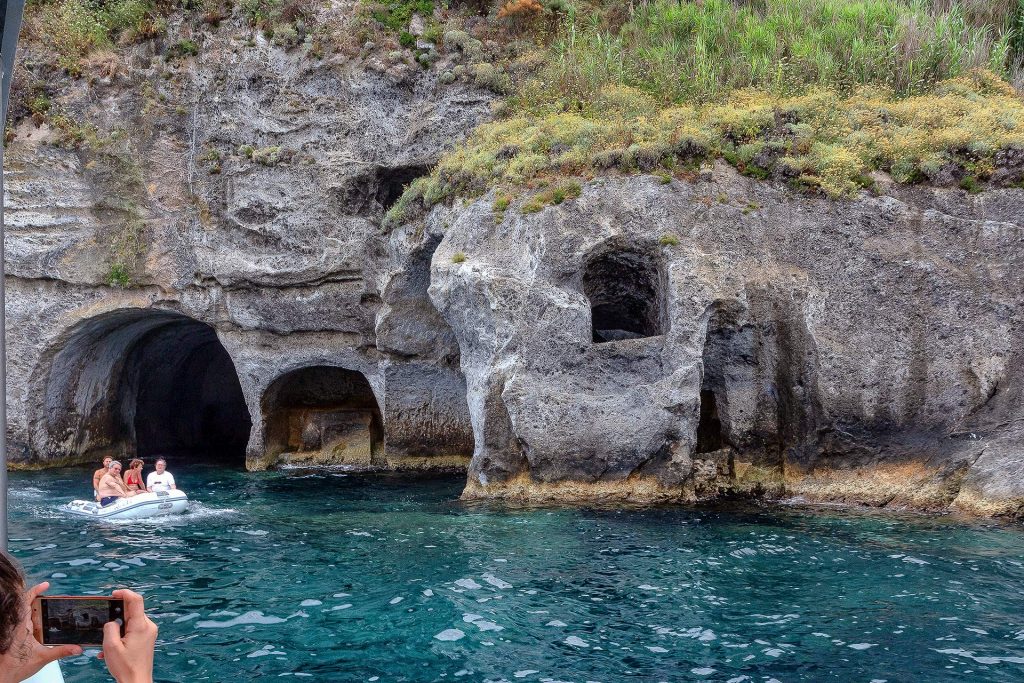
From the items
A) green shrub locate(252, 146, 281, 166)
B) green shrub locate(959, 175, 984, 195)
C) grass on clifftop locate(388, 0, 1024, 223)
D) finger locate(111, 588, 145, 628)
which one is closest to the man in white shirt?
grass on clifftop locate(388, 0, 1024, 223)

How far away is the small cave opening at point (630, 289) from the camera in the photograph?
1814 centimetres

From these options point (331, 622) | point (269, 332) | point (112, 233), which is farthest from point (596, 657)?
point (112, 233)

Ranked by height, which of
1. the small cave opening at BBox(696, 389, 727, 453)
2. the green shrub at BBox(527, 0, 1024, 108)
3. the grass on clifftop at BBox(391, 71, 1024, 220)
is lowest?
the small cave opening at BBox(696, 389, 727, 453)

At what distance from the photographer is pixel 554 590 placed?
11.5 m

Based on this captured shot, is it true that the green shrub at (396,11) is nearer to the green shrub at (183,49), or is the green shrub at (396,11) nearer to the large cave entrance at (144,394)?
the green shrub at (183,49)

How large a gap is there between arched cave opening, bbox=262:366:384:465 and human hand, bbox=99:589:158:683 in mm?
22178

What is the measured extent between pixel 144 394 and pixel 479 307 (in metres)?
15.8

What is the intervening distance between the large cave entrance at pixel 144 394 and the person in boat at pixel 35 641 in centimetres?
2279

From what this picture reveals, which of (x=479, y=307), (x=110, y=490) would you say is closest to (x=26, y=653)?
(x=479, y=307)

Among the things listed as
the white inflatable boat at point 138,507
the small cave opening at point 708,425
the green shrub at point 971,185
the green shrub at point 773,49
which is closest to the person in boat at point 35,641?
the white inflatable boat at point 138,507

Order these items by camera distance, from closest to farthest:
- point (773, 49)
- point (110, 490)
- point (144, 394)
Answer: point (110, 490)
point (773, 49)
point (144, 394)

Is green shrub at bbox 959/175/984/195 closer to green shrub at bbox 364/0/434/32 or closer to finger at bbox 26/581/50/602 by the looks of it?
green shrub at bbox 364/0/434/32

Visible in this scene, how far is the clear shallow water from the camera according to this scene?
29.5 ft

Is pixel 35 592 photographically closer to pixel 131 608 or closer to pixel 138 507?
→ pixel 131 608
